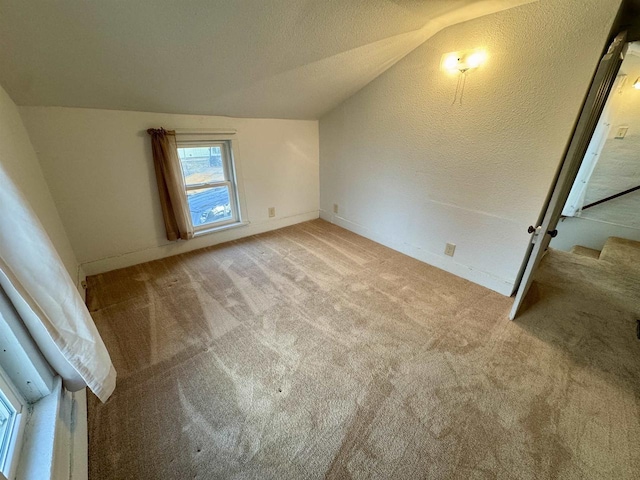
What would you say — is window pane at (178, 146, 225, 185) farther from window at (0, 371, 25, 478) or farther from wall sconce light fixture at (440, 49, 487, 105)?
wall sconce light fixture at (440, 49, 487, 105)

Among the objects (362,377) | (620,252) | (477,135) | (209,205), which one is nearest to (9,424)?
(362,377)

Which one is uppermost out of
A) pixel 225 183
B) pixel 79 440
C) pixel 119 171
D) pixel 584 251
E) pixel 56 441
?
pixel 119 171

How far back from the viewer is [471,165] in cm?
221

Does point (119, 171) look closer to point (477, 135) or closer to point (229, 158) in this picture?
point (229, 158)

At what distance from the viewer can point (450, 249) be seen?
253 cm

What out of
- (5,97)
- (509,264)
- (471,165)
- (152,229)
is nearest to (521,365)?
(509,264)

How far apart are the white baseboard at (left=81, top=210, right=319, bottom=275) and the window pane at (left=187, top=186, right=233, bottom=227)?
0.67 feet

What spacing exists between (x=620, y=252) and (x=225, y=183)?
186 inches

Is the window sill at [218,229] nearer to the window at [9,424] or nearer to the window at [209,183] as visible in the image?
the window at [209,183]

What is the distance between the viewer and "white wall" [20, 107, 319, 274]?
2.06m

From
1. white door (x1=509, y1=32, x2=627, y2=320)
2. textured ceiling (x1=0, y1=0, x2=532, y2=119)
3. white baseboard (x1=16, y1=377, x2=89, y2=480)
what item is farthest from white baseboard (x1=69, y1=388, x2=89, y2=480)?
white door (x1=509, y1=32, x2=627, y2=320)

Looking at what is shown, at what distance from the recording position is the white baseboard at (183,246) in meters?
2.48

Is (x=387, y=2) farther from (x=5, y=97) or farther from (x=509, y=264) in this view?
(x=5, y=97)

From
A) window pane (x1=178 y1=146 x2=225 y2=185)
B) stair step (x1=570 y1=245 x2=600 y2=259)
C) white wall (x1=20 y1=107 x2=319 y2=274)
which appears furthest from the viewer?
stair step (x1=570 y1=245 x2=600 y2=259)
